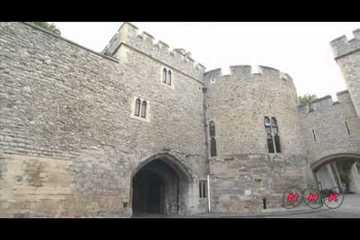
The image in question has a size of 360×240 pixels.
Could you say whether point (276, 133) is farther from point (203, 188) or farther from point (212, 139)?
point (203, 188)

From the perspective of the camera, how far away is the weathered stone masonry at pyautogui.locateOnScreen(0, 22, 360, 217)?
5.78 metres

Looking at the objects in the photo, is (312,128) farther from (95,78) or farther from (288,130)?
(95,78)

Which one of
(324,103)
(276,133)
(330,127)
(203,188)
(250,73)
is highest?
(250,73)

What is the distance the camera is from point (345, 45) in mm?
10523

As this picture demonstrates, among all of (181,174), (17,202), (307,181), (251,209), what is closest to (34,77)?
(17,202)

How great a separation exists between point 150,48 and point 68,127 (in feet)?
17.0

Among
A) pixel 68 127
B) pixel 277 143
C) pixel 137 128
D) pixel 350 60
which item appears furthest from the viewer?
pixel 350 60

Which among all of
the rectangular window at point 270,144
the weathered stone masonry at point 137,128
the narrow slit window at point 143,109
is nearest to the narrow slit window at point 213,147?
the weathered stone masonry at point 137,128

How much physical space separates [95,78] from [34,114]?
2349mm

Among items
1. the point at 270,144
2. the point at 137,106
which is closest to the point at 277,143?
the point at 270,144

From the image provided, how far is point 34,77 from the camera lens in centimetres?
622

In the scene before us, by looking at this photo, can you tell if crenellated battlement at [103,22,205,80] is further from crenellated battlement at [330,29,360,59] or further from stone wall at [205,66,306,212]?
crenellated battlement at [330,29,360,59]

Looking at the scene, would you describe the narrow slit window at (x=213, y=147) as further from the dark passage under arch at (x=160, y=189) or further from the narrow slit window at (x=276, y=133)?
the narrow slit window at (x=276, y=133)

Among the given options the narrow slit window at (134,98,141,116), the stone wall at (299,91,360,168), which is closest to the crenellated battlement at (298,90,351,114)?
the stone wall at (299,91,360,168)
